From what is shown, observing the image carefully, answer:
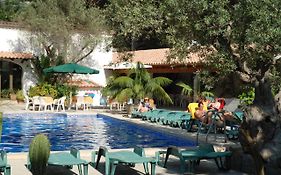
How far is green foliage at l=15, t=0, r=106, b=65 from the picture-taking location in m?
25.0

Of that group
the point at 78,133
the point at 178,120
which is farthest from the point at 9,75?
the point at 178,120

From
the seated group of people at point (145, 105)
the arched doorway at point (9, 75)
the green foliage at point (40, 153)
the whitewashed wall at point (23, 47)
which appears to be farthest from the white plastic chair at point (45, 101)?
the green foliage at point (40, 153)

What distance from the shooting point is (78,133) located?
1574 centimetres

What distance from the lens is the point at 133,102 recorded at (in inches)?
849

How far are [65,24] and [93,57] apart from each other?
14.0 feet

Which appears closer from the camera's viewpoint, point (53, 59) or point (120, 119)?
point (120, 119)

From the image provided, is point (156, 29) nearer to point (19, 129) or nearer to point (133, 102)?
point (19, 129)

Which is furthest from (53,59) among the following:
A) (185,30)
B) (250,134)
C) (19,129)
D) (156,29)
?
(250,134)

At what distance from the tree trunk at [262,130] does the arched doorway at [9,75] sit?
78.5ft

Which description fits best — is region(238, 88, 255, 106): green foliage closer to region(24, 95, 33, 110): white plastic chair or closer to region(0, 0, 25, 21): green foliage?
region(24, 95, 33, 110): white plastic chair

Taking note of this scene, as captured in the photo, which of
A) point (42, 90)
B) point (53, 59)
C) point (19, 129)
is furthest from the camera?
point (53, 59)

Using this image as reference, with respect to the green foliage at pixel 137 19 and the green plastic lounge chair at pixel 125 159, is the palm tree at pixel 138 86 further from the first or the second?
the green plastic lounge chair at pixel 125 159

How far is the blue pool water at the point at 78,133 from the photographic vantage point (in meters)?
13.2

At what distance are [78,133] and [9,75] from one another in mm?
14045
